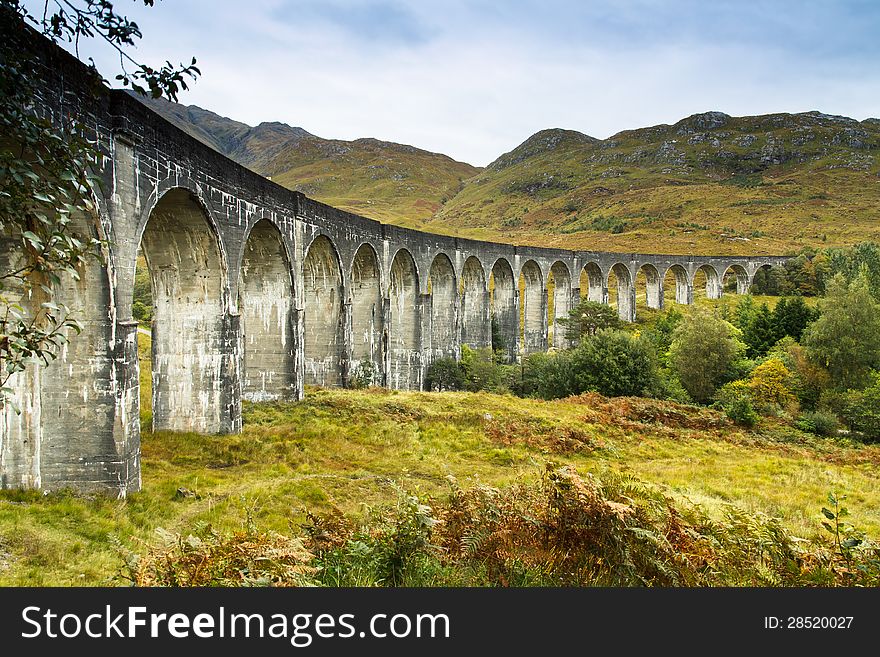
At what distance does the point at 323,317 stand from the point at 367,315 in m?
3.02

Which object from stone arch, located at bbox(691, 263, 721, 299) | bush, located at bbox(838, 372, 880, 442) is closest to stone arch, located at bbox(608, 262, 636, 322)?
stone arch, located at bbox(691, 263, 721, 299)

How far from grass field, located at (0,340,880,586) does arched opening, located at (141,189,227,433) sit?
0.71 metres

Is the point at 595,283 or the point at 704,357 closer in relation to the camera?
the point at 704,357

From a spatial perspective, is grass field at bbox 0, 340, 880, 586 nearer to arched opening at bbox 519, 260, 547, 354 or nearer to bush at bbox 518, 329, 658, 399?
bush at bbox 518, 329, 658, 399

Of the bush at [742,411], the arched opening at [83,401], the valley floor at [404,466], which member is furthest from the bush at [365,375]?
the bush at [742,411]

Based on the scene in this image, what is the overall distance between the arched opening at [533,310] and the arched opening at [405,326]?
45.0 ft

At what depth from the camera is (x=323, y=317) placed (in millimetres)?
21547

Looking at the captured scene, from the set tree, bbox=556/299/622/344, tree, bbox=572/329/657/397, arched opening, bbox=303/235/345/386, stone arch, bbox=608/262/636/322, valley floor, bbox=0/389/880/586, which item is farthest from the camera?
stone arch, bbox=608/262/636/322

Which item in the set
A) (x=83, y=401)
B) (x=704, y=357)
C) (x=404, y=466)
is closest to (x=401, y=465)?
(x=404, y=466)

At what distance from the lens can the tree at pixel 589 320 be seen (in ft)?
127

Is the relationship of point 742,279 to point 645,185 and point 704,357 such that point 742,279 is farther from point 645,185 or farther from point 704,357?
point 645,185

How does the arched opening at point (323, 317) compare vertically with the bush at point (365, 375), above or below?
above

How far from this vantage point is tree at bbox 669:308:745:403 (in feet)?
92.3

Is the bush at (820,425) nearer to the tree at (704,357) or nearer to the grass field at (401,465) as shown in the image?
the grass field at (401,465)
